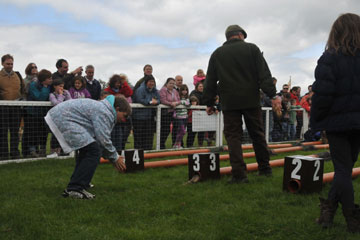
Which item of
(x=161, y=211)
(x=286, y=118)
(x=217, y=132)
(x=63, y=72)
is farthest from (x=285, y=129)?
(x=161, y=211)

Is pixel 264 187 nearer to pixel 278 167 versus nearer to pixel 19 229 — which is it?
pixel 278 167

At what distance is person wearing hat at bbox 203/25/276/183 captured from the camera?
5207mm

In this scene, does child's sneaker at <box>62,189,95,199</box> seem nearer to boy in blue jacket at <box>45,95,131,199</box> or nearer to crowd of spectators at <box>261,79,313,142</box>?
boy in blue jacket at <box>45,95,131,199</box>

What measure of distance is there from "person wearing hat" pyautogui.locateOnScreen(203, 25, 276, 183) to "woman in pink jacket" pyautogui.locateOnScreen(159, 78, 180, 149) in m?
3.99

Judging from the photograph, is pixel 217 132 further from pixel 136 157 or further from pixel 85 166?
pixel 85 166

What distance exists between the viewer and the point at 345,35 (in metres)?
3.16

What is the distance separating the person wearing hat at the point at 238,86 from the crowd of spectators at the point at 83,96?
1.56 feet

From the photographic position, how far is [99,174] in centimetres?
600

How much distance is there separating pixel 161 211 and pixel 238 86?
2191mm

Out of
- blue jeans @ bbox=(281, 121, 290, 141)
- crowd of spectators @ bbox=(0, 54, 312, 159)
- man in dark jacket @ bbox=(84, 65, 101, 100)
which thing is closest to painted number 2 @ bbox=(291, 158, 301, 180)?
crowd of spectators @ bbox=(0, 54, 312, 159)

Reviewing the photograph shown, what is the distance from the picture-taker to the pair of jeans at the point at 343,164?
314 centimetres

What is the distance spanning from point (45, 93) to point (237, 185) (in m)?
4.59

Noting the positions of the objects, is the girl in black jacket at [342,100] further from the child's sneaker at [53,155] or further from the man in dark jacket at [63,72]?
the man in dark jacket at [63,72]

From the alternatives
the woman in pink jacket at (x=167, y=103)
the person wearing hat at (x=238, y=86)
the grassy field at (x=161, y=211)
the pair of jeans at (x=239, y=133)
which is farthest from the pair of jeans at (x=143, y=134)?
the pair of jeans at (x=239, y=133)
